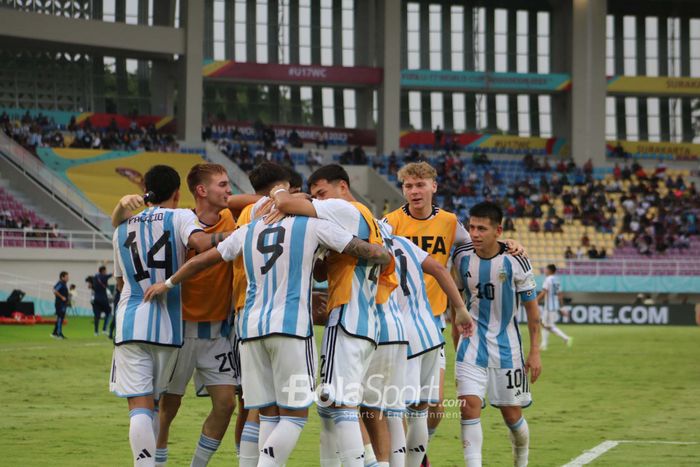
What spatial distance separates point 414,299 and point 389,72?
5636 cm

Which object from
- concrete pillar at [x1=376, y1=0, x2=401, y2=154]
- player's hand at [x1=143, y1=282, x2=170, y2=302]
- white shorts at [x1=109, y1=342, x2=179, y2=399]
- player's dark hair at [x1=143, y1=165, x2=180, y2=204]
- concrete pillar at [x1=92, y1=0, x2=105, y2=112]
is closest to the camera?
player's hand at [x1=143, y1=282, x2=170, y2=302]

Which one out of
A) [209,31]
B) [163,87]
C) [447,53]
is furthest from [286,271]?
[447,53]

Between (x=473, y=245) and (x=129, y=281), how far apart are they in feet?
10.2

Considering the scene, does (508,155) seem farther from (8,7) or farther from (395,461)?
(395,461)

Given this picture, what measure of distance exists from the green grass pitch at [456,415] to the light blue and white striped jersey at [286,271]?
381 centimetres

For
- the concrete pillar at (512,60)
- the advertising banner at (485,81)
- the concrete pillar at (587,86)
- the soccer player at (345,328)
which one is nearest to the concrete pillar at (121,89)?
the advertising banner at (485,81)

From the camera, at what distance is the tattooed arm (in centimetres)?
790

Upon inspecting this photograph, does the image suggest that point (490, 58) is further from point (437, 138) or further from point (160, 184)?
point (160, 184)

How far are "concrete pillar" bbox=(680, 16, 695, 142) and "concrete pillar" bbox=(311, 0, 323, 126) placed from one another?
75.8 ft

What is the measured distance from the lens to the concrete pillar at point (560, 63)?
229 ft

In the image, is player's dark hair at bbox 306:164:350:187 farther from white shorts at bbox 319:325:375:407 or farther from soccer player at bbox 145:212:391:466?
white shorts at bbox 319:325:375:407

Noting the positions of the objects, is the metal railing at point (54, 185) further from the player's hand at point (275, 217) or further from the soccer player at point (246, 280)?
the player's hand at point (275, 217)

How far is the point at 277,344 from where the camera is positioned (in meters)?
7.81

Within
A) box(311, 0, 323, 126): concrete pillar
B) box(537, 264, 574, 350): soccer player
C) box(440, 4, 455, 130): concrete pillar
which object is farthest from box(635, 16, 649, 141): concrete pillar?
box(537, 264, 574, 350): soccer player
